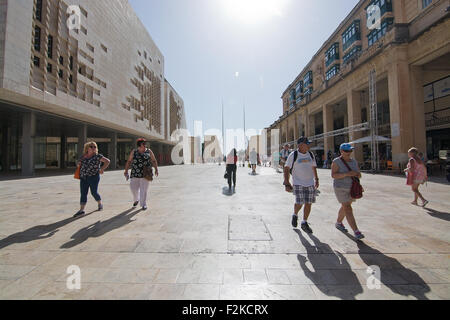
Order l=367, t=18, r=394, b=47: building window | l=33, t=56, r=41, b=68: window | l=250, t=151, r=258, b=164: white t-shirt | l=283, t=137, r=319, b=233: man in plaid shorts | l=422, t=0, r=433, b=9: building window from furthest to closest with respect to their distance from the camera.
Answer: l=367, t=18, r=394, b=47: building window, l=250, t=151, r=258, b=164: white t-shirt, l=33, t=56, r=41, b=68: window, l=422, t=0, r=433, b=9: building window, l=283, t=137, r=319, b=233: man in plaid shorts

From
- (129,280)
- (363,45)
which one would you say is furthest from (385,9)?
(129,280)

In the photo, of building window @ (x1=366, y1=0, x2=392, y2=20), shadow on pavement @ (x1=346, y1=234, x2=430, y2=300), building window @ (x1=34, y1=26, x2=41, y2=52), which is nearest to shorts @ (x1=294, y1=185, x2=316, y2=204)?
shadow on pavement @ (x1=346, y1=234, x2=430, y2=300)

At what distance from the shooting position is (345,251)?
287 cm

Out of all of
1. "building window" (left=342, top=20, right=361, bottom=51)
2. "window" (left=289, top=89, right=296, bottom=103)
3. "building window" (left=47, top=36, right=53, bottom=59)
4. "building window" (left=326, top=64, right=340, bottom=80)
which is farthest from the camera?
"window" (left=289, top=89, right=296, bottom=103)

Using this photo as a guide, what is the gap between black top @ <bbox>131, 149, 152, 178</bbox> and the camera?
5.43 metres

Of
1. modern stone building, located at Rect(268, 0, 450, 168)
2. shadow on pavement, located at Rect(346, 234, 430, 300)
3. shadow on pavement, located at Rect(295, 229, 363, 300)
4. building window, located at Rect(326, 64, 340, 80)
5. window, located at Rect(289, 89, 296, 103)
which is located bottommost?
shadow on pavement, located at Rect(346, 234, 430, 300)

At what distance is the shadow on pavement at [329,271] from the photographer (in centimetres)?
196

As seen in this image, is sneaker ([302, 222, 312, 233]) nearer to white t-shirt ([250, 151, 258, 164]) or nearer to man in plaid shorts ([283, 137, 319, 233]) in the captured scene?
man in plaid shorts ([283, 137, 319, 233])

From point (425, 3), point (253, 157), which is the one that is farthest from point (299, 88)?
point (253, 157)

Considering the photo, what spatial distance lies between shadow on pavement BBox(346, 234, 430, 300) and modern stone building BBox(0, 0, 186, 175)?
20.4 meters

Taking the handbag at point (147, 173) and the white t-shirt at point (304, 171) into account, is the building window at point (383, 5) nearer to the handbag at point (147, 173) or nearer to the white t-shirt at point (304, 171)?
the white t-shirt at point (304, 171)

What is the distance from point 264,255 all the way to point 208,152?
85.7 metres

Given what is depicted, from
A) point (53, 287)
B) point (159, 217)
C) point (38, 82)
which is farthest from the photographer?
point (38, 82)

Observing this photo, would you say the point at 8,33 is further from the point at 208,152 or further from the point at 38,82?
the point at 208,152
